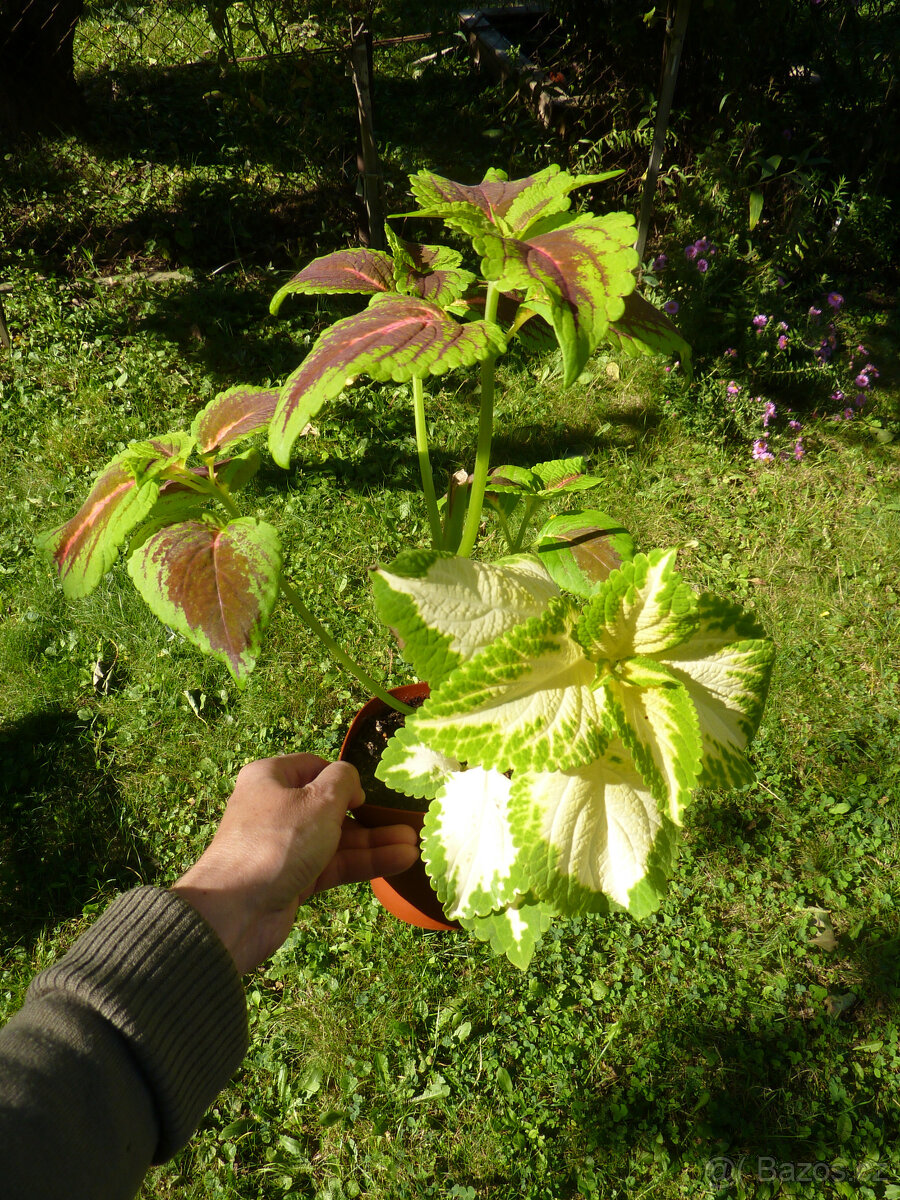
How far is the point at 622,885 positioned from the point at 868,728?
6.60 ft

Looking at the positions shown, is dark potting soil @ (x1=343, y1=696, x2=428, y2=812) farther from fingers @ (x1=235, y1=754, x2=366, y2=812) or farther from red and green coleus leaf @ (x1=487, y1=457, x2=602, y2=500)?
red and green coleus leaf @ (x1=487, y1=457, x2=602, y2=500)

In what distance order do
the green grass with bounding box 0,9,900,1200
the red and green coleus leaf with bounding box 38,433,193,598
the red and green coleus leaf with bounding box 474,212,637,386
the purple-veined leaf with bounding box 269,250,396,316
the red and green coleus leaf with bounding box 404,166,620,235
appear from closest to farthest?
the red and green coleus leaf with bounding box 474,212,637,386 < the red and green coleus leaf with bounding box 404,166,620,235 < the red and green coleus leaf with bounding box 38,433,193,598 < the purple-veined leaf with bounding box 269,250,396,316 < the green grass with bounding box 0,9,900,1200

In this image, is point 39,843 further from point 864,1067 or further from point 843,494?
point 843,494

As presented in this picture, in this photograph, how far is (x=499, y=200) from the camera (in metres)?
1.20

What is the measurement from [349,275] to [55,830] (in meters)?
1.97

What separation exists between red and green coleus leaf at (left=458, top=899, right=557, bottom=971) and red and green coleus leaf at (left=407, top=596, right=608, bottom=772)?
0.39 m

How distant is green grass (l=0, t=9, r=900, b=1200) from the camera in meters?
1.88

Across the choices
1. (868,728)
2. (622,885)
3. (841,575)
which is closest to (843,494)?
(841,575)

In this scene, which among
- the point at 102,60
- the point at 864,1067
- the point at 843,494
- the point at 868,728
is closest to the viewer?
the point at 864,1067

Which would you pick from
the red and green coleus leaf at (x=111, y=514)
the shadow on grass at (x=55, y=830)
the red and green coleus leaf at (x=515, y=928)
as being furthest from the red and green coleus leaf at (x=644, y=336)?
the shadow on grass at (x=55, y=830)

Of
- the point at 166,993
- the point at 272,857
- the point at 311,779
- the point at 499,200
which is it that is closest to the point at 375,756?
the point at 311,779

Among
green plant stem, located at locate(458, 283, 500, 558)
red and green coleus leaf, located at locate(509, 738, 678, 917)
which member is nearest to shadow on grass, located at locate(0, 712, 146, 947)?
green plant stem, located at locate(458, 283, 500, 558)

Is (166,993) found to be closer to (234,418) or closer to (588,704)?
(588,704)

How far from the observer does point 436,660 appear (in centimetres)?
96
